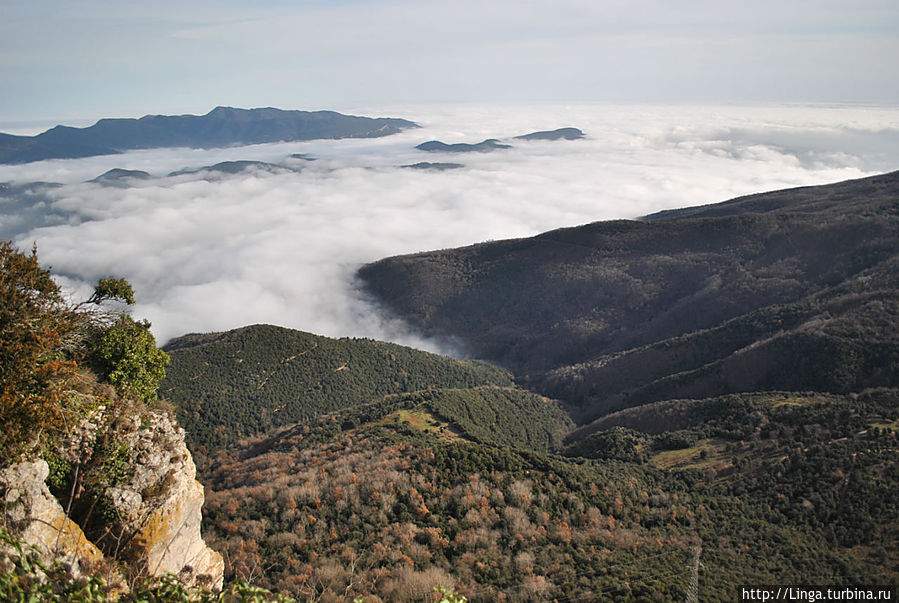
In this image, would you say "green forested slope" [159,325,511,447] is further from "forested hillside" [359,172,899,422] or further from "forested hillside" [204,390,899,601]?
"forested hillside" [359,172,899,422]

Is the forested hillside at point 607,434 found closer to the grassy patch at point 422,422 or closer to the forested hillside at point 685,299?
the grassy patch at point 422,422

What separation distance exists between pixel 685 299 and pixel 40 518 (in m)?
117

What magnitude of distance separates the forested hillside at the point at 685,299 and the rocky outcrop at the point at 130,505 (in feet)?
237

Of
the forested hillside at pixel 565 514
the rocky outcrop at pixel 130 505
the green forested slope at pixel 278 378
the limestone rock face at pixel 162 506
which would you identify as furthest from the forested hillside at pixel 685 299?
the rocky outcrop at pixel 130 505

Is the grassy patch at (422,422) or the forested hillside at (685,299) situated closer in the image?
the grassy patch at (422,422)

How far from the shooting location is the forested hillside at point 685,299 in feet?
227

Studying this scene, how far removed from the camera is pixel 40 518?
1040 centimetres

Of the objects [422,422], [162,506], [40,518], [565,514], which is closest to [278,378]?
[422,422]

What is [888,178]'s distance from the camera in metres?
131

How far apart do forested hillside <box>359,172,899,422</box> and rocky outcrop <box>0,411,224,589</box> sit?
72.3m

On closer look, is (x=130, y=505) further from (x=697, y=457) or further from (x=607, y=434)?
(x=607, y=434)

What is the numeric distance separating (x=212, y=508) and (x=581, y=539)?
82.9 feet

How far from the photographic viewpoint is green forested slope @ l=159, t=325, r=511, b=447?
63.1 m

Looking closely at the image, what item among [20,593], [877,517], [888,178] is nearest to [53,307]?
Answer: [20,593]
